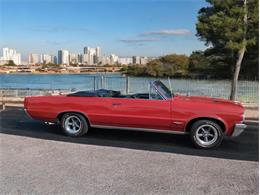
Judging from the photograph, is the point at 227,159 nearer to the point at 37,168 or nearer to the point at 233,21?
the point at 37,168

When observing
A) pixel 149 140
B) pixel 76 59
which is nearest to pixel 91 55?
pixel 76 59

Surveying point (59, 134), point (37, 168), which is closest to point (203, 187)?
point (37, 168)

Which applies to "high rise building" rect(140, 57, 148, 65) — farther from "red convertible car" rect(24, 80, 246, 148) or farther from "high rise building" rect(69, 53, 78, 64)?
"red convertible car" rect(24, 80, 246, 148)

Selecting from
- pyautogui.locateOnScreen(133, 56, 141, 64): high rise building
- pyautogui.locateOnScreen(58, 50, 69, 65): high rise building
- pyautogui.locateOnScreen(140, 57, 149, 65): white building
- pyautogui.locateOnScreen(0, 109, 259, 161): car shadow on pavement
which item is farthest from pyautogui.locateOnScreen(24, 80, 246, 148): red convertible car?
pyautogui.locateOnScreen(58, 50, 69, 65): high rise building

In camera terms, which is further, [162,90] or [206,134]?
[162,90]

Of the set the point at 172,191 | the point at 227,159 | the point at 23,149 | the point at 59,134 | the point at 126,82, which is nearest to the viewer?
the point at 172,191

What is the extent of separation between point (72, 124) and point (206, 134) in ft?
9.55

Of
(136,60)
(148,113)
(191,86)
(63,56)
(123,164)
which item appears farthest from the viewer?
(63,56)

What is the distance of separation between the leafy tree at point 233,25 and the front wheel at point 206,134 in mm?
9641

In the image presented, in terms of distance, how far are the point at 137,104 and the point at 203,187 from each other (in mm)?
3438

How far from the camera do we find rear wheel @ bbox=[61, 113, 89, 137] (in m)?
8.86

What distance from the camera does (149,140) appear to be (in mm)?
8625

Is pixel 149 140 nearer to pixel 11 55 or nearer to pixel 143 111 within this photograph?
pixel 143 111

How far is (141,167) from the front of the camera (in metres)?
6.17
